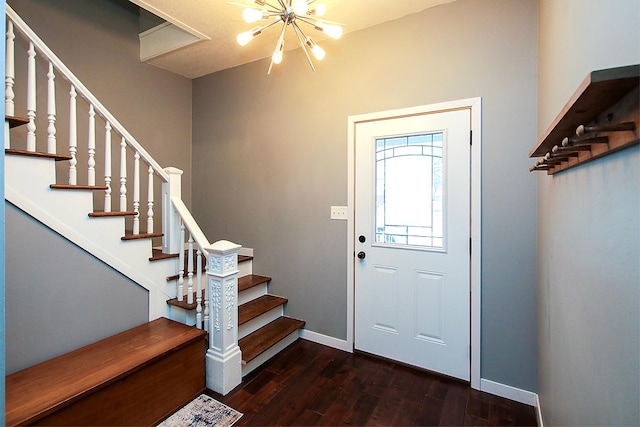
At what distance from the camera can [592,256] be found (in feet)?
2.94

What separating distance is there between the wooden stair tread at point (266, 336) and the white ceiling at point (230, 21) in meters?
2.71

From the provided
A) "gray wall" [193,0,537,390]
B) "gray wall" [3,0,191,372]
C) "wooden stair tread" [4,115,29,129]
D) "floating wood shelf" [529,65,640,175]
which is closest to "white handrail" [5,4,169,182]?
"wooden stair tread" [4,115,29,129]

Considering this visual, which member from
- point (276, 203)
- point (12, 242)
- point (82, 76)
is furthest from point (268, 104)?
point (12, 242)

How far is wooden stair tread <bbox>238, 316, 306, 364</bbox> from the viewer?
7.67ft

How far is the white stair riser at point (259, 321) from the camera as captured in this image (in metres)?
2.55

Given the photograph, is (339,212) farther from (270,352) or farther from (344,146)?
(270,352)

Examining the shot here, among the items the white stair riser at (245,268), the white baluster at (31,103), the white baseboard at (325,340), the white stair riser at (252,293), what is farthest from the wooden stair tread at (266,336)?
the white baluster at (31,103)

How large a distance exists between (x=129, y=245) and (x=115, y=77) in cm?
197

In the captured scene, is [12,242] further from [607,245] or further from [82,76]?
[607,245]

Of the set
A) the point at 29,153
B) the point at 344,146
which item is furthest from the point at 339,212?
the point at 29,153

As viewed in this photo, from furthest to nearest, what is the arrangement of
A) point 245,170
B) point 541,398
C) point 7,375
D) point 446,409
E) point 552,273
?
point 245,170
point 446,409
point 541,398
point 7,375
point 552,273

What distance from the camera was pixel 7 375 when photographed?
5.16ft

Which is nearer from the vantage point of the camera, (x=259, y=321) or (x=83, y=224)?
(x=83, y=224)

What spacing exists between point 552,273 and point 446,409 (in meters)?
1.16
